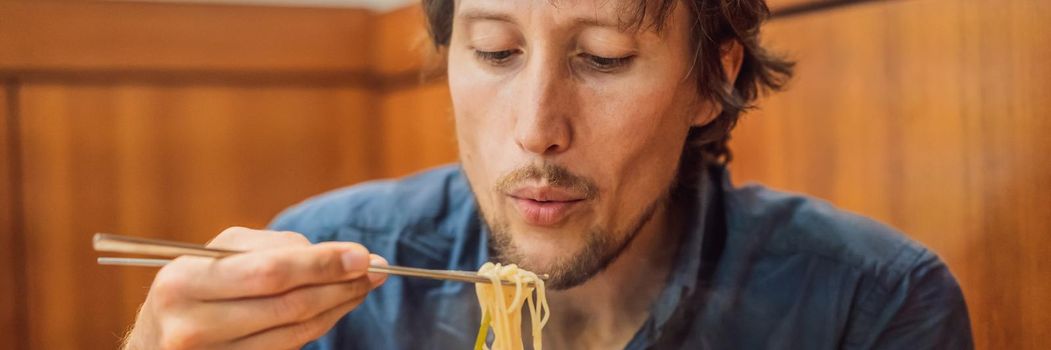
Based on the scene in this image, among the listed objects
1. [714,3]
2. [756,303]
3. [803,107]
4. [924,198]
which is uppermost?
[714,3]

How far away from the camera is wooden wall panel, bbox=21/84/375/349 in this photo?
2613 mm

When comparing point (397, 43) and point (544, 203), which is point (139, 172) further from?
point (544, 203)

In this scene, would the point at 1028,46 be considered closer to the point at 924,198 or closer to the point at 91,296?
the point at 924,198

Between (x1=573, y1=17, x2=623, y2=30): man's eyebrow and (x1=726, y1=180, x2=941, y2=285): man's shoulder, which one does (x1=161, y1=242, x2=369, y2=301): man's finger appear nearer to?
(x1=573, y1=17, x2=623, y2=30): man's eyebrow

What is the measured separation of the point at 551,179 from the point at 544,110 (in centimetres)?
9

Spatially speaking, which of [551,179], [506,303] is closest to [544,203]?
[551,179]

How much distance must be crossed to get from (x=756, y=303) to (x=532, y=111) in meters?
0.49

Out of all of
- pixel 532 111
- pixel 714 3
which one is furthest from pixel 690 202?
pixel 532 111

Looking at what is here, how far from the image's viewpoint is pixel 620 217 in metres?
1.47

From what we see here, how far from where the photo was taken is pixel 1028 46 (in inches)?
62.2

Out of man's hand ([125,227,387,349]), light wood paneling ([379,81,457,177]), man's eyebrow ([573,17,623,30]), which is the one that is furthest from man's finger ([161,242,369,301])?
light wood paneling ([379,81,457,177])

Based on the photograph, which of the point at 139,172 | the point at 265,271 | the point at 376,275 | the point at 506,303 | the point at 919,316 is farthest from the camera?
the point at 139,172

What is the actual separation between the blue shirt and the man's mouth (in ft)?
0.87

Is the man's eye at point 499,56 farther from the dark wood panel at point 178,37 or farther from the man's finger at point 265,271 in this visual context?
the dark wood panel at point 178,37
